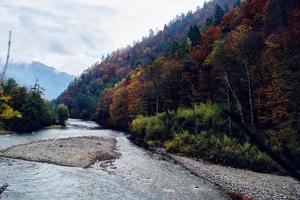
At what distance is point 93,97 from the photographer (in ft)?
644

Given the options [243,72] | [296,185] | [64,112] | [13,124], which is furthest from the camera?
[64,112]

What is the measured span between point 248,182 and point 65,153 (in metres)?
26.9

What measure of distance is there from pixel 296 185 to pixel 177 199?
12.9 meters

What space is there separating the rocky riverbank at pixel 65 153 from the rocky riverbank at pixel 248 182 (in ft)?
40.0

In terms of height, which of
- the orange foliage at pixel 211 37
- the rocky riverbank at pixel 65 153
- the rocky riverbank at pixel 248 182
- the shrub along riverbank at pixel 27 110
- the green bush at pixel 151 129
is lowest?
the rocky riverbank at pixel 248 182

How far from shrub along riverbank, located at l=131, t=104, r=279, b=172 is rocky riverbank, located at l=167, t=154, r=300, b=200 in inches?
97.6

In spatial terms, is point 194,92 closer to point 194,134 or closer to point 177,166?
point 194,134

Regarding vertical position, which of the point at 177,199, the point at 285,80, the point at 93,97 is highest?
the point at 93,97

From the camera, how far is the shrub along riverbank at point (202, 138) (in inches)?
1780

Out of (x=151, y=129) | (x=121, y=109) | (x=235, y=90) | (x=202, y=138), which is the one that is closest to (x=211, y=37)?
(x=151, y=129)

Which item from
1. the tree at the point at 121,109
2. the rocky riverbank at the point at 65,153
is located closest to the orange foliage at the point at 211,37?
the rocky riverbank at the point at 65,153

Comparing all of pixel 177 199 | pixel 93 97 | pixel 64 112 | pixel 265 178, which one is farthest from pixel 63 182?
pixel 93 97

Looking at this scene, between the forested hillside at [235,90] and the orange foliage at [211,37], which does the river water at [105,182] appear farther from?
the orange foliage at [211,37]

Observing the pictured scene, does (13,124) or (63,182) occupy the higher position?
(13,124)
